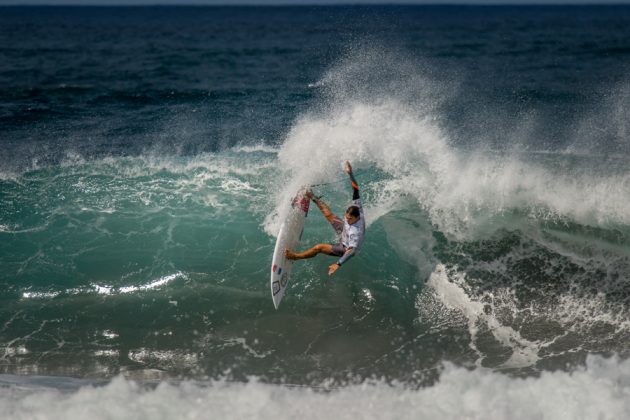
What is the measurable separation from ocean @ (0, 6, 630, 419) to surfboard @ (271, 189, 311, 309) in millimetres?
417

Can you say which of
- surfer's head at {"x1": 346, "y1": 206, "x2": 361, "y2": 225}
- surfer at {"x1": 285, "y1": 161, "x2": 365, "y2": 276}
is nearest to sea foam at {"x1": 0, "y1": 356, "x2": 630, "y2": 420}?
surfer at {"x1": 285, "y1": 161, "x2": 365, "y2": 276}

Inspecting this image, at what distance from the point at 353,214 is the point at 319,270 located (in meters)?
1.62

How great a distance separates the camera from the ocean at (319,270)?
761cm

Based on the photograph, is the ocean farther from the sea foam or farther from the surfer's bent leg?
the surfer's bent leg

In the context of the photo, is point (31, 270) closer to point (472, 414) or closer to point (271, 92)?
point (472, 414)

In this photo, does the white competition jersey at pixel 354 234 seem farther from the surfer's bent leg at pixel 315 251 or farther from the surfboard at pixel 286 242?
the surfboard at pixel 286 242

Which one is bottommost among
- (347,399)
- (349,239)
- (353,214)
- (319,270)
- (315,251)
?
(347,399)

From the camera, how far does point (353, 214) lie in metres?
9.34

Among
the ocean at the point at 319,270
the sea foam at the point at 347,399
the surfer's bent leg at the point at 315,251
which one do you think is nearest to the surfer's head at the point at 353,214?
the surfer's bent leg at the point at 315,251

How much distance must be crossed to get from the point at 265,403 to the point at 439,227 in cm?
561

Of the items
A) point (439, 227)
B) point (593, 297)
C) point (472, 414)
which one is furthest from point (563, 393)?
point (439, 227)

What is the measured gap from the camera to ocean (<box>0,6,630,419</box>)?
7605mm

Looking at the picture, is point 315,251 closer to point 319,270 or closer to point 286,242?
point 286,242

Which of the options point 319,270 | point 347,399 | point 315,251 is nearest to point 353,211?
point 315,251
